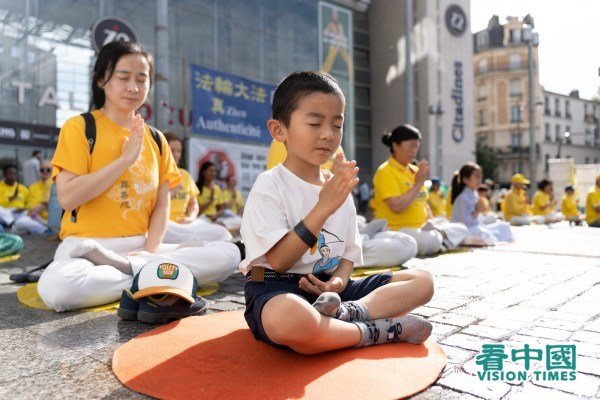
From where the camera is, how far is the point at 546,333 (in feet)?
7.22

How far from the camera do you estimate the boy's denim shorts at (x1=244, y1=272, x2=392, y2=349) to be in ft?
6.33

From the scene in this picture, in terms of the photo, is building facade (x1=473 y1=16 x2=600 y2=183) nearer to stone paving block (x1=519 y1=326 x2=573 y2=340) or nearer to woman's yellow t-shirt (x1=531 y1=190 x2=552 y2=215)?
woman's yellow t-shirt (x1=531 y1=190 x2=552 y2=215)

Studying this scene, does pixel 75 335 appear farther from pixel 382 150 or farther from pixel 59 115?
pixel 382 150

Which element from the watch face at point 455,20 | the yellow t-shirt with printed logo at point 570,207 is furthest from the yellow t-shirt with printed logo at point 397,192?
the watch face at point 455,20

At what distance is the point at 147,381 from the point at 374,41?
2790 cm

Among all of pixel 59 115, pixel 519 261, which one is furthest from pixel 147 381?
pixel 59 115

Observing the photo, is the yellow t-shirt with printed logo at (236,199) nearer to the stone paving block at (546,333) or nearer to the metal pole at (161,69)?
the metal pole at (161,69)

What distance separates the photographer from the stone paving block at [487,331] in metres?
2.17

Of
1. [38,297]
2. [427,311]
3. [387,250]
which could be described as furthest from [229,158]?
[427,311]

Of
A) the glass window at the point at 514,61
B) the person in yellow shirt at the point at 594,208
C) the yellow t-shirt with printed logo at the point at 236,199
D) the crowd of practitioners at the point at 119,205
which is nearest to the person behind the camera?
the crowd of practitioners at the point at 119,205

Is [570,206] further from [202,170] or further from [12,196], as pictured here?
[12,196]

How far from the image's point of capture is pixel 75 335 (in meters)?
2.34
